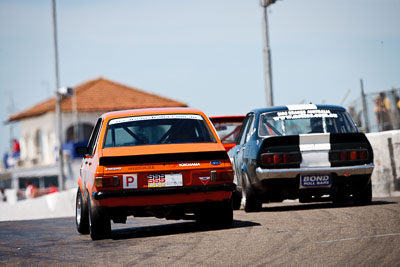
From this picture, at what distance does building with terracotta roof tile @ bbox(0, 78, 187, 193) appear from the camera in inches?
2653

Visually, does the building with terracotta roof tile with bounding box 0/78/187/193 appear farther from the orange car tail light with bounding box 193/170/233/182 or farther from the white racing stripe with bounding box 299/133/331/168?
the orange car tail light with bounding box 193/170/233/182

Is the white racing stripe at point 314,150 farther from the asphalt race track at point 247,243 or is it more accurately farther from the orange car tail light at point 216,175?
the orange car tail light at point 216,175

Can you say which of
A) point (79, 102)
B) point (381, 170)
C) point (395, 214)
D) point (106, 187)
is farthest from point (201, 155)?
point (79, 102)

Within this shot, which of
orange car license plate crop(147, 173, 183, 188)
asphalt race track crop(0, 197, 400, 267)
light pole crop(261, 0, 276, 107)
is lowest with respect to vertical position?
asphalt race track crop(0, 197, 400, 267)

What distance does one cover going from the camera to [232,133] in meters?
16.8

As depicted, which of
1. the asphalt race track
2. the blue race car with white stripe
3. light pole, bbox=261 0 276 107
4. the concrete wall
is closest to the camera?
the asphalt race track

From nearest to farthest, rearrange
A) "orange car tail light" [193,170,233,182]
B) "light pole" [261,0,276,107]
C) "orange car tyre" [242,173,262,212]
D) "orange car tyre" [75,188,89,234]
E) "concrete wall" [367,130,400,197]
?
"orange car tail light" [193,170,233,182], "orange car tyre" [75,188,89,234], "orange car tyre" [242,173,262,212], "concrete wall" [367,130,400,197], "light pole" [261,0,276,107]

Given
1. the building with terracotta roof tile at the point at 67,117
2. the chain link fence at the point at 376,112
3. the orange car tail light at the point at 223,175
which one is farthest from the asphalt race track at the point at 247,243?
the building with terracotta roof tile at the point at 67,117

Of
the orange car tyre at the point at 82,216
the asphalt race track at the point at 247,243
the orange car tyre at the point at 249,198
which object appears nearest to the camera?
the asphalt race track at the point at 247,243

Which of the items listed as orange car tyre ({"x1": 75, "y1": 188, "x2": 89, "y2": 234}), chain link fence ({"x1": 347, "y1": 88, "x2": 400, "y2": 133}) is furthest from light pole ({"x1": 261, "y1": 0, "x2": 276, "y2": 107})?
orange car tyre ({"x1": 75, "y1": 188, "x2": 89, "y2": 234})

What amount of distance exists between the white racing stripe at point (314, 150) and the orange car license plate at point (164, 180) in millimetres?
2696

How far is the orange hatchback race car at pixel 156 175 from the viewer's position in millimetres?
9703

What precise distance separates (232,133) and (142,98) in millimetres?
55548

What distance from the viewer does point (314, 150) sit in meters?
11.9
